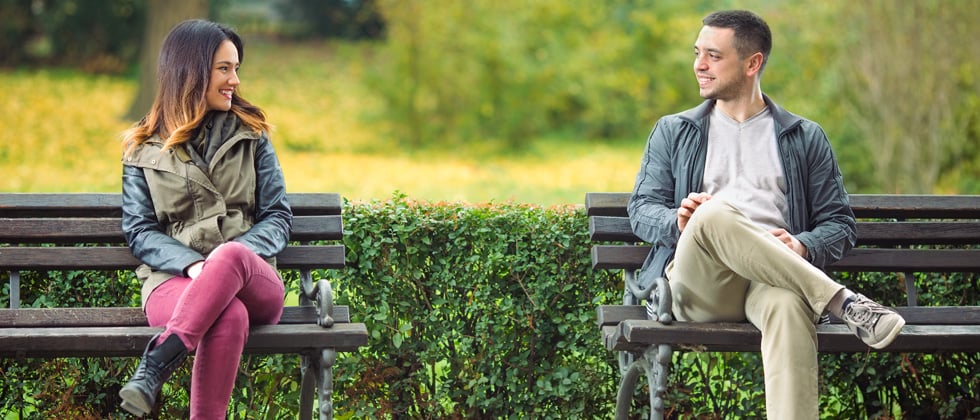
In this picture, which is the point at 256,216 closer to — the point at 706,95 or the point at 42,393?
the point at 42,393

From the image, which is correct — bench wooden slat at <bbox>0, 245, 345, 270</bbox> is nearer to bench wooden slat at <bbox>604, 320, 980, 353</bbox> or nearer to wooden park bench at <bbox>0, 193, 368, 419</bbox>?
wooden park bench at <bbox>0, 193, 368, 419</bbox>

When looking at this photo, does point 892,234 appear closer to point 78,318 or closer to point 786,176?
point 786,176

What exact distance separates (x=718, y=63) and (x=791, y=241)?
2.55ft

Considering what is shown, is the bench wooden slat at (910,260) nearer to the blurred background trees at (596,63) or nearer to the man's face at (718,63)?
the man's face at (718,63)

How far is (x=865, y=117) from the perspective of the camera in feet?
43.0

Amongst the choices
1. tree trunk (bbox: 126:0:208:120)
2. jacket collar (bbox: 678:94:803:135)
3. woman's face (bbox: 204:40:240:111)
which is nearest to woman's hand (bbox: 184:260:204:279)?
woman's face (bbox: 204:40:240:111)

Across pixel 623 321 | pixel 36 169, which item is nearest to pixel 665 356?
pixel 623 321

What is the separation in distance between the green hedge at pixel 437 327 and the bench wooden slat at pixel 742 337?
54 centimetres

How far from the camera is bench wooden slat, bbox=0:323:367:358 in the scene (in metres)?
3.74

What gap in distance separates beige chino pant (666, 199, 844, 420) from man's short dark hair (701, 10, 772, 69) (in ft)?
2.69

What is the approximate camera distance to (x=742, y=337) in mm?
3945

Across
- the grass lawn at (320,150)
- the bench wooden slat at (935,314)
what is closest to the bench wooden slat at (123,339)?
the bench wooden slat at (935,314)

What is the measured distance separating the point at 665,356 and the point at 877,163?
9.90 m

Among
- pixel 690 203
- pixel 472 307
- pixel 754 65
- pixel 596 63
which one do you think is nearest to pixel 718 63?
pixel 754 65
